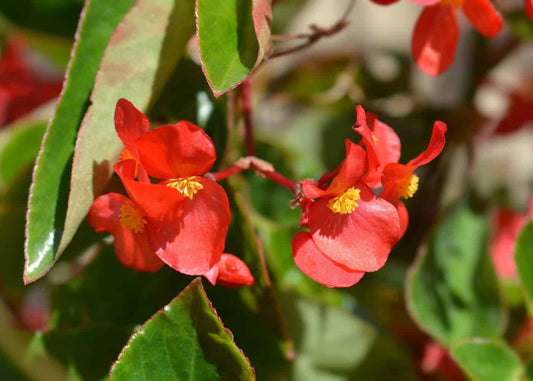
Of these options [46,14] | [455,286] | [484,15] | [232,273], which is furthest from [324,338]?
[46,14]

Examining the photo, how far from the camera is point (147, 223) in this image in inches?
18.9

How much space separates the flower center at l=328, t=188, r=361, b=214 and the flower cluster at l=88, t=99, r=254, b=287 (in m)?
0.08

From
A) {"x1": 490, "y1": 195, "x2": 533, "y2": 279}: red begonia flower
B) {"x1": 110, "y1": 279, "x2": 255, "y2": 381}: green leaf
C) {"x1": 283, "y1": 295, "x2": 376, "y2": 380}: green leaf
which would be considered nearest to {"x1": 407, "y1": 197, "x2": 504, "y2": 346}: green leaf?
{"x1": 283, "y1": 295, "x2": 376, "y2": 380}: green leaf

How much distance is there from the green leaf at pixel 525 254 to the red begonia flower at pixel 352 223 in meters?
0.23

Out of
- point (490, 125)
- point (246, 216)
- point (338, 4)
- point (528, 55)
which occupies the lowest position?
point (528, 55)

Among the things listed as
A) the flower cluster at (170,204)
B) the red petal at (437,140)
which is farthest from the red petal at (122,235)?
the red petal at (437,140)

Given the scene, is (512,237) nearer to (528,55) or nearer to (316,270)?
(316,270)

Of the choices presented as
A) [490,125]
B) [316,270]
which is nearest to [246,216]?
[316,270]

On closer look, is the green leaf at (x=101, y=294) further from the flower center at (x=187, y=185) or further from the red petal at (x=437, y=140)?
the red petal at (x=437, y=140)

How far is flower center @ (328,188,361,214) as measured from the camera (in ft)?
1.60

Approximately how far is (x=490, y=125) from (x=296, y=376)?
1.44ft

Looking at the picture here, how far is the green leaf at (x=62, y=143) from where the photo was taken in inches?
18.5

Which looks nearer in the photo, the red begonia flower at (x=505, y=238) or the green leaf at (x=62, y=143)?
the green leaf at (x=62, y=143)

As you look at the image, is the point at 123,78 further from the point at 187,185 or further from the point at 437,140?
the point at 437,140
